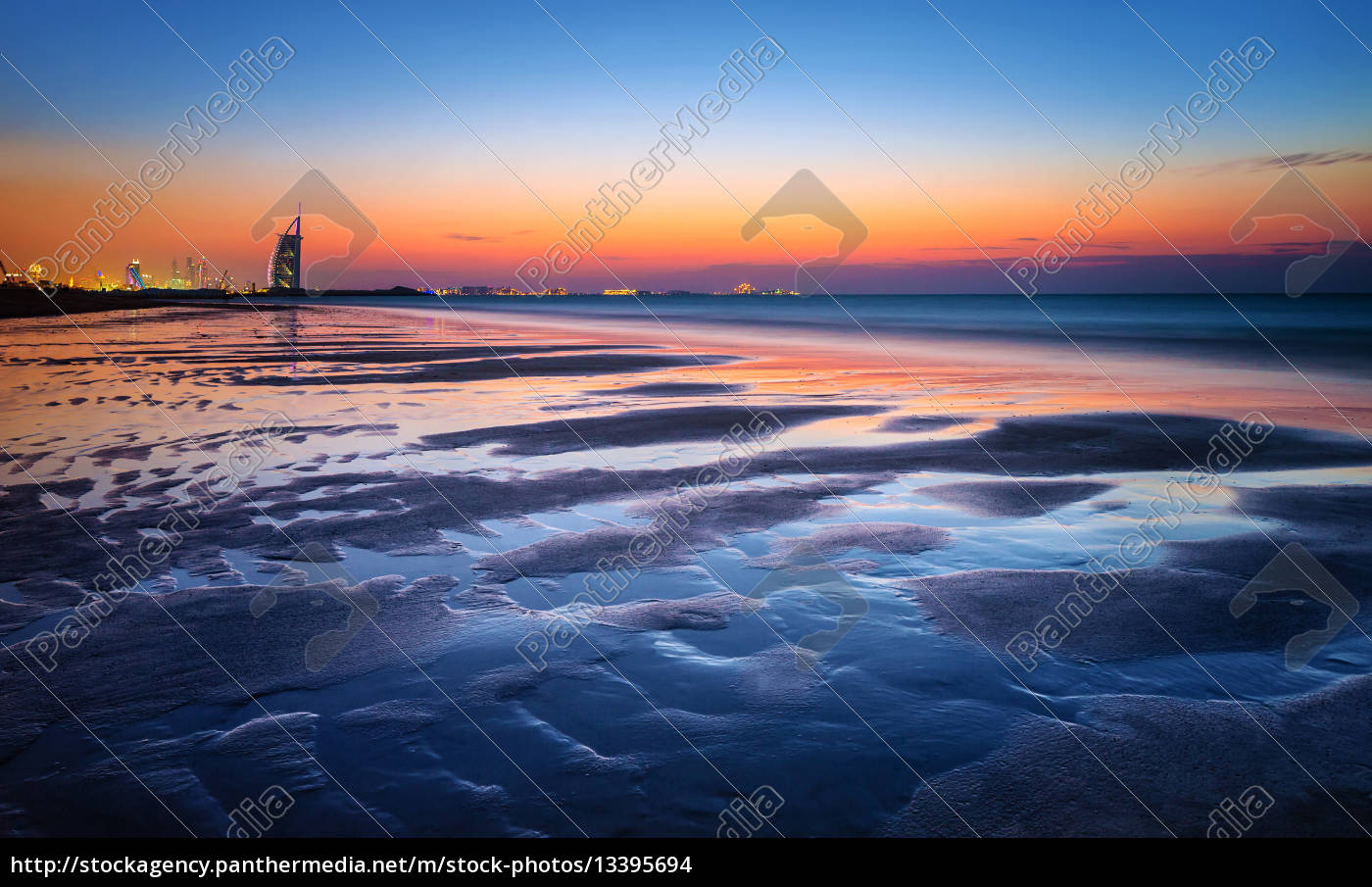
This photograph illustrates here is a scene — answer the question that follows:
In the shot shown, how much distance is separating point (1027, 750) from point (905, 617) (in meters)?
1.41

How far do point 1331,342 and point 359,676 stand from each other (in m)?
38.7

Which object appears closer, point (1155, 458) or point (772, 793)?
point (772, 793)

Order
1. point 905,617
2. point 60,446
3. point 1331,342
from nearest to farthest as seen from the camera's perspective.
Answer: point 905,617 → point 60,446 → point 1331,342

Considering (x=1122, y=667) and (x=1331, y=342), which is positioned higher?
(x=1331, y=342)

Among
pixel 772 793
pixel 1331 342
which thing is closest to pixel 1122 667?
pixel 772 793

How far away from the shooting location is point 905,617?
4.70m

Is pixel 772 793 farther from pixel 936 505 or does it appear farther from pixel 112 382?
pixel 112 382

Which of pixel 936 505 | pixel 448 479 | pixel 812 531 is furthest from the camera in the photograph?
pixel 448 479

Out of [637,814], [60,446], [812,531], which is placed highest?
[60,446]

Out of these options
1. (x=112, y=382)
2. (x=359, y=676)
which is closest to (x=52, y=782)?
(x=359, y=676)

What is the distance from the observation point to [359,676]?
13.0 ft

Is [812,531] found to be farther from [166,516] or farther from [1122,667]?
[166,516]

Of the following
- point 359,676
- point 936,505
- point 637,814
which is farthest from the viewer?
point 936,505

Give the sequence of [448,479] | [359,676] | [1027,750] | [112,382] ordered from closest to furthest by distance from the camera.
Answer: [1027,750] < [359,676] < [448,479] < [112,382]
